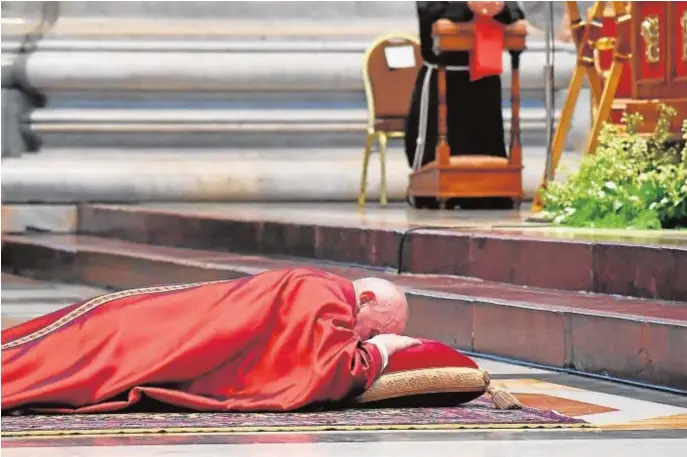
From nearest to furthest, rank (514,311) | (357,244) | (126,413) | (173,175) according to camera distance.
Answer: (126,413), (514,311), (357,244), (173,175)

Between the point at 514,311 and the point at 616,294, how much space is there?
37cm

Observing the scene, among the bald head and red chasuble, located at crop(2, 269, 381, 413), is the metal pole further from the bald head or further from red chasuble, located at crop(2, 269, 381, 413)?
red chasuble, located at crop(2, 269, 381, 413)

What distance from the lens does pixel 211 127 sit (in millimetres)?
11719

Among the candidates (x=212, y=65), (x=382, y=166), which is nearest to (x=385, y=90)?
(x=382, y=166)

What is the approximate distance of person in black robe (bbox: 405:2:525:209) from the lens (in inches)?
380

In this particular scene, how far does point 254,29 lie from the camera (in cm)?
1181

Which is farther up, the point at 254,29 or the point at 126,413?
the point at 254,29

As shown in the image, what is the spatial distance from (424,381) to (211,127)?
7338mm

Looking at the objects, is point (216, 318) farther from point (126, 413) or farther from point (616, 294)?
point (616, 294)

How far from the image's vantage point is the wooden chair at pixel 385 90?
1059cm

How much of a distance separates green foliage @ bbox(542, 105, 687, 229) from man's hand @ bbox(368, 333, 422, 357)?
233cm

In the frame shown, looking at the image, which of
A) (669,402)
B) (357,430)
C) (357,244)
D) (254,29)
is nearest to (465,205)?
(357,244)

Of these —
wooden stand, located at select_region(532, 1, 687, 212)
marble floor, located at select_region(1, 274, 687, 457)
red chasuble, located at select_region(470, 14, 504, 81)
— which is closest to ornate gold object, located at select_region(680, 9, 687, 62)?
wooden stand, located at select_region(532, 1, 687, 212)

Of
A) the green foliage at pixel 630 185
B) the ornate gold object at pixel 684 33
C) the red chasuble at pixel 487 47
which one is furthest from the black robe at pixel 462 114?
the green foliage at pixel 630 185
